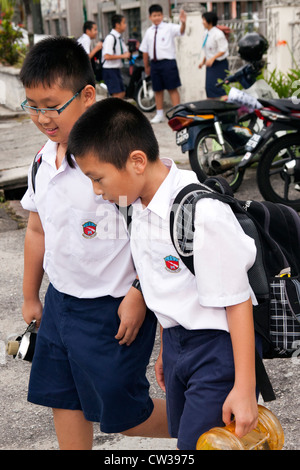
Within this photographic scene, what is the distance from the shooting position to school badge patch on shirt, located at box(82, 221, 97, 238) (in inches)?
89.4

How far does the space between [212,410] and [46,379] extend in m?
0.70

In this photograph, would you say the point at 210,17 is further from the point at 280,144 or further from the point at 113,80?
the point at 280,144

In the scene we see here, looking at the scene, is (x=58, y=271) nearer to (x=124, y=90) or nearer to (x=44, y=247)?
(x=44, y=247)

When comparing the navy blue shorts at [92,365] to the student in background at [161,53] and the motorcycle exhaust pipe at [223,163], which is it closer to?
the motorcycle exhaust pipe at [223,163]

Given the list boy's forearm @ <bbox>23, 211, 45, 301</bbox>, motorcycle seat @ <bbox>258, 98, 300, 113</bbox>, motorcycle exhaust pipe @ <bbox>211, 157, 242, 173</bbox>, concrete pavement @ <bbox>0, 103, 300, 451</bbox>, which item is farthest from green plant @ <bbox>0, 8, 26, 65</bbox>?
boy's forearm @ <bbox>23, 211, 45, 301</bbox>

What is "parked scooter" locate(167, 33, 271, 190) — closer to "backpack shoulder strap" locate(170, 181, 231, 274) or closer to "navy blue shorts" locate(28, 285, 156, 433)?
"navy blue shorts" locate(28, 285, 156, 433)

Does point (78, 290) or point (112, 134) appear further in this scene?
point (78, 290)

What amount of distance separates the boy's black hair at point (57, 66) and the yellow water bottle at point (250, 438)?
46.6 inches

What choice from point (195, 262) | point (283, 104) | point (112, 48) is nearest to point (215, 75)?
point (112, 48)

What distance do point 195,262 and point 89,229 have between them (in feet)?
1.70

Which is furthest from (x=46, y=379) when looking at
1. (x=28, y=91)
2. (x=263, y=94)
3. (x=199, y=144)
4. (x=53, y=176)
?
(x=263, y=94)

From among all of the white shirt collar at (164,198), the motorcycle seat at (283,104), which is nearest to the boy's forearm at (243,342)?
the white shirt collar at (164,198)

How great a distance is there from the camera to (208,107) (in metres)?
6.52
